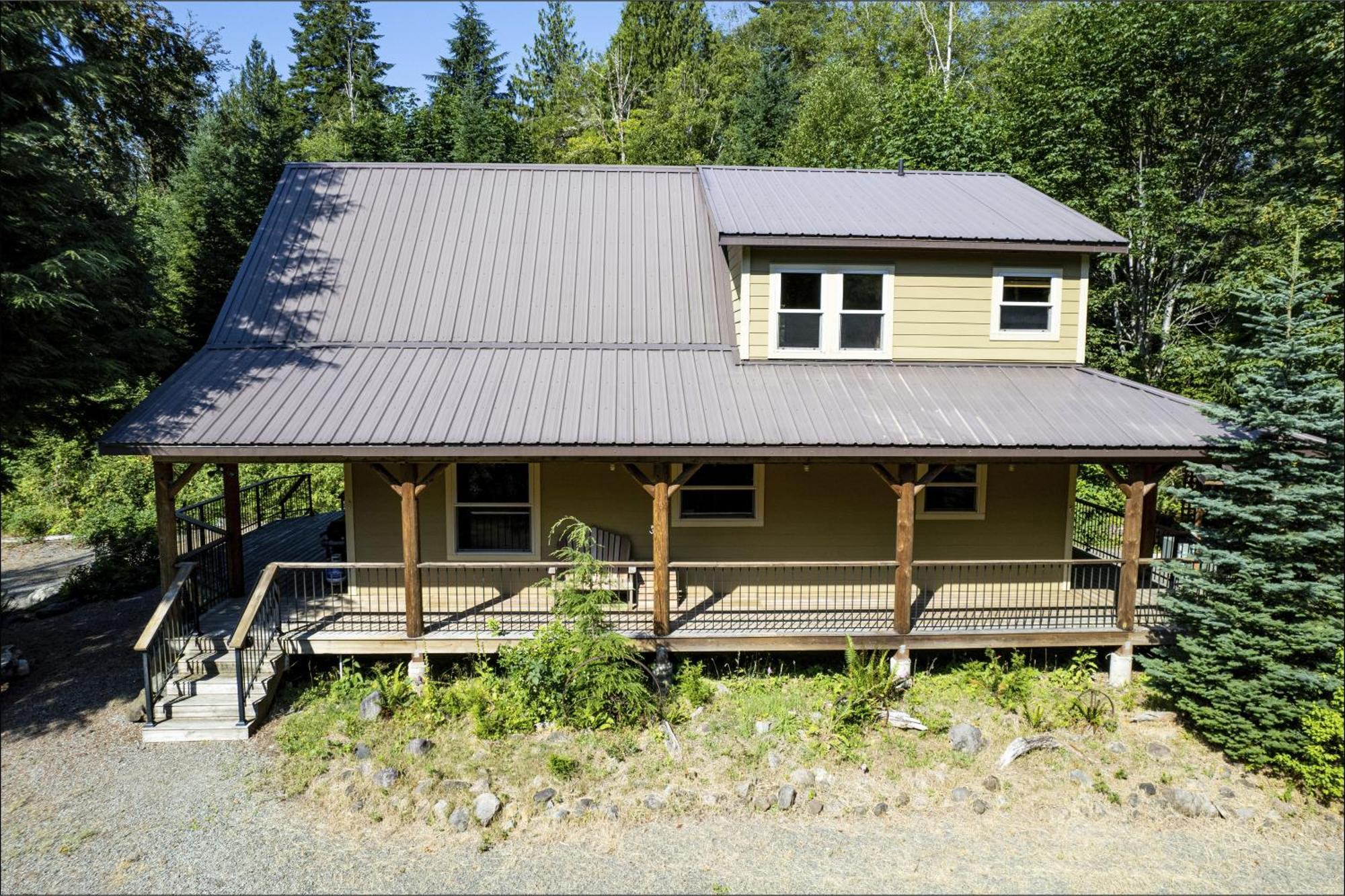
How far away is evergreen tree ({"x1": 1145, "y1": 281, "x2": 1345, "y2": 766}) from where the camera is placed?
25.9ft

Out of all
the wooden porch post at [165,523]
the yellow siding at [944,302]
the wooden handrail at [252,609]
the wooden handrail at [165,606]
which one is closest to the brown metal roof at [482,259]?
the yellow siding at [944,302]

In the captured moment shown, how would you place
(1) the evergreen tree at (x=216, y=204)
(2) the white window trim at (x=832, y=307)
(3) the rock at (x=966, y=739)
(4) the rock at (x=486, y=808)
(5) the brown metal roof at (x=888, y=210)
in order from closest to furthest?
(4) the rock at (x=486, y=808), (3) the rock at (x=966, y=739), (5) the brown metal roof at (x=888, y=210), (2) the white window trim at (x=832, y=307), (1) the evergreen tree at (x=216, y=204)

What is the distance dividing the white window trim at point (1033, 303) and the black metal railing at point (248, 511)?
11712 millimetres

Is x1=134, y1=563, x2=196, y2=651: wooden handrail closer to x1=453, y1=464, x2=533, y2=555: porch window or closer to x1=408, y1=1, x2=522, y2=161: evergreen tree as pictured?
x1=453, y1=464, x2=533, y2=555: porch window

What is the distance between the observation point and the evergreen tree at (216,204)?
22703 mm

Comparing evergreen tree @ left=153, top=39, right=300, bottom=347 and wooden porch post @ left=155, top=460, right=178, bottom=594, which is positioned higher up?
evergreen tree @ left=153, top=39, right=300, bottom=347

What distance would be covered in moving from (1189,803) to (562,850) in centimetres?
650

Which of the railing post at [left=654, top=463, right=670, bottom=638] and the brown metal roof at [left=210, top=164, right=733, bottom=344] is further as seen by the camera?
the brown metal roof at [left=210, top=164, right=733, bottom=344]

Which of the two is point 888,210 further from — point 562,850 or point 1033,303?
point 562,850

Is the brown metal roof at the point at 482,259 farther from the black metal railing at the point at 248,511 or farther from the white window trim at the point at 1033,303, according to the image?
the white window trim at the point at 1033,303

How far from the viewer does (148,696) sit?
27.4ft

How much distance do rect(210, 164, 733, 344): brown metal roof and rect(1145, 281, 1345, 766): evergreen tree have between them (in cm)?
682

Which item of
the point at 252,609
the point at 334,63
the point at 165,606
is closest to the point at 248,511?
the point at 165,606

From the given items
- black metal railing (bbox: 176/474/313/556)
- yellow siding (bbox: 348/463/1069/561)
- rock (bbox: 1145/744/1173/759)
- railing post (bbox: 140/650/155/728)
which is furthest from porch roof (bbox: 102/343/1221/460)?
rock (bbox: 1145/744/1173/759)
